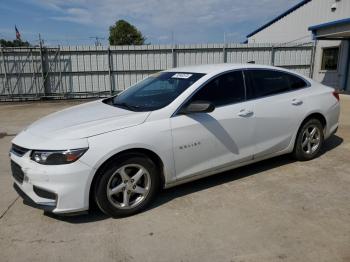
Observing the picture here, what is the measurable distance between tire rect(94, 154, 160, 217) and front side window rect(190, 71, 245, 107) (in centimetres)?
102

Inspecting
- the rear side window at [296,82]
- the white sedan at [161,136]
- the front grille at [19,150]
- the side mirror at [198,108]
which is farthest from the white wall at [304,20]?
the front grille at [19,150]

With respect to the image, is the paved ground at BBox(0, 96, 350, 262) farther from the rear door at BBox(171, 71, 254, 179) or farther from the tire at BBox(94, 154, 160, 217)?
the rear door at BBox(171, 71, 254, 179)

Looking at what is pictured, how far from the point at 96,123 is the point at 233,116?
170 centimetres

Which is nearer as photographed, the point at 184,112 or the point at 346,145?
the point at 184,112

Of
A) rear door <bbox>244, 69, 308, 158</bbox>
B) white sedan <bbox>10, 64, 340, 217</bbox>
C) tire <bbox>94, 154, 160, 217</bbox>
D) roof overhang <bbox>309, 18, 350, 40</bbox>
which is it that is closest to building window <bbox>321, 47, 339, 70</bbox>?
roof overhang <bbox>309, 18, 350, 40</bbox>

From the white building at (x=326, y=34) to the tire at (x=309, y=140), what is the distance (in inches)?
377

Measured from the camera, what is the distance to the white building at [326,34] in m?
14.4

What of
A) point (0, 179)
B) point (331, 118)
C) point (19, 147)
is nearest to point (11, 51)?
point (0, 179)

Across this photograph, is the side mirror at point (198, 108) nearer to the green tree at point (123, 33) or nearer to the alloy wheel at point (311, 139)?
the alloy wheel at point (311, 139)

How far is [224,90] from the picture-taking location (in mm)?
4152

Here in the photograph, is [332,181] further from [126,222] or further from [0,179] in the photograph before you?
[0,179]

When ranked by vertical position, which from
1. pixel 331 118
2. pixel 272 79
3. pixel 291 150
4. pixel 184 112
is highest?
pixel 272 79

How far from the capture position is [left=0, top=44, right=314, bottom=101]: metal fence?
14.3 meters

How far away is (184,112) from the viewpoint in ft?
12.2
